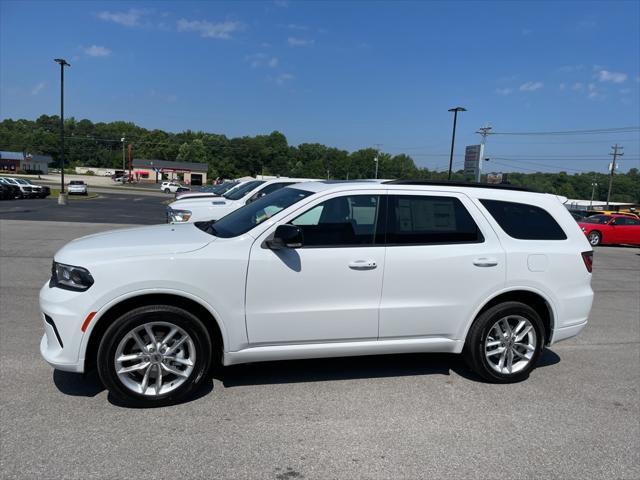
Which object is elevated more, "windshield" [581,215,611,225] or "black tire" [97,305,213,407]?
"windshield" [581,215,611,225]

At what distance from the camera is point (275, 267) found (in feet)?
12.1

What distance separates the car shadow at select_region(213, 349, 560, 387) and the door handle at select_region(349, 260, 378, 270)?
1133 mm

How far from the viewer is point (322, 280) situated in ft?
12.4

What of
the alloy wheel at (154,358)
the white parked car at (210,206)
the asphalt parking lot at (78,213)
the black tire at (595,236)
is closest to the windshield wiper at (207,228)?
the alloy wheel at (154,358)

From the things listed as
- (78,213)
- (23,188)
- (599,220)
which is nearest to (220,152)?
(23,188)

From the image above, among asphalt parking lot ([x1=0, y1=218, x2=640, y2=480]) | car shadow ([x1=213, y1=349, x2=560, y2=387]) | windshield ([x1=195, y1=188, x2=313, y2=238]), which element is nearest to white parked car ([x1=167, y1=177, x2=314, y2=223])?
windshield ([x1=195, y1=188, x2=313, y2=238])

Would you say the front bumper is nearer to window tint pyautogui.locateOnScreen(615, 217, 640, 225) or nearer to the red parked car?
the red parked car

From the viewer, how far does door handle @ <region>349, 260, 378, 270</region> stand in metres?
3.84

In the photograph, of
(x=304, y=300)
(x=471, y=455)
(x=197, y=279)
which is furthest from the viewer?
(x=304, y=300)

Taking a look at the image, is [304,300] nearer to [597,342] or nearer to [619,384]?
[619,384]

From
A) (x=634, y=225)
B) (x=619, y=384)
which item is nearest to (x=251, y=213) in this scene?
(x=619, y=384)

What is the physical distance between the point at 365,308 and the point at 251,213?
1341 mm

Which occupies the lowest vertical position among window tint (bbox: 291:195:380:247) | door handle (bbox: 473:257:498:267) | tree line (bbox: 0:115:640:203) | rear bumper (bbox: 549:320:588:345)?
rear bumper (bbox: 549:320:588:345)

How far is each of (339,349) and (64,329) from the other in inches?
82.1
